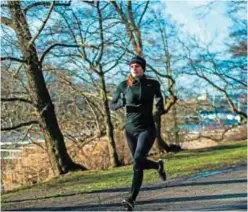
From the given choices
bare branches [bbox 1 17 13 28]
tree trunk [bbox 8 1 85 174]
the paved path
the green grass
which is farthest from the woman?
tree trunk [bbox 8 1 85 174]

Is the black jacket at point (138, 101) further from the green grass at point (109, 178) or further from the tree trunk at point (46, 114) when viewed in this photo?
the tree trunk at point (46, 114)

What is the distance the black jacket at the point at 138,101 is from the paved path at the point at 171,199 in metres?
1.27

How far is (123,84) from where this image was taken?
6.71 metres

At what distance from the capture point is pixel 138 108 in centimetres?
656

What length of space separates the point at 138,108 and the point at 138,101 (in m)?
0.09

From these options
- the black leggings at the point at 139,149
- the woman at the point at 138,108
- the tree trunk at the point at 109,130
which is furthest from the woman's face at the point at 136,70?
the tree trunk at the point at 109,130

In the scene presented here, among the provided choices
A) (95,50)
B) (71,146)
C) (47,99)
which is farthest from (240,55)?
(47,99)

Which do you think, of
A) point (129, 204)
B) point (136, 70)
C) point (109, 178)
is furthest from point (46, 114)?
point (136, 70)

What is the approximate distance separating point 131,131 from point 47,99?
11592mm

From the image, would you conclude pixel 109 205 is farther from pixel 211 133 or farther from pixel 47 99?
pixel 211 133

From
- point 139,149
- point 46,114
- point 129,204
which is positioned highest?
point 46,114

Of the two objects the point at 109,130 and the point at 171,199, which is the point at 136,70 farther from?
the point at 109,130

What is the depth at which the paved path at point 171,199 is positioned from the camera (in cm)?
734

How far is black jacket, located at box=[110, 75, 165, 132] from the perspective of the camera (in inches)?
257
